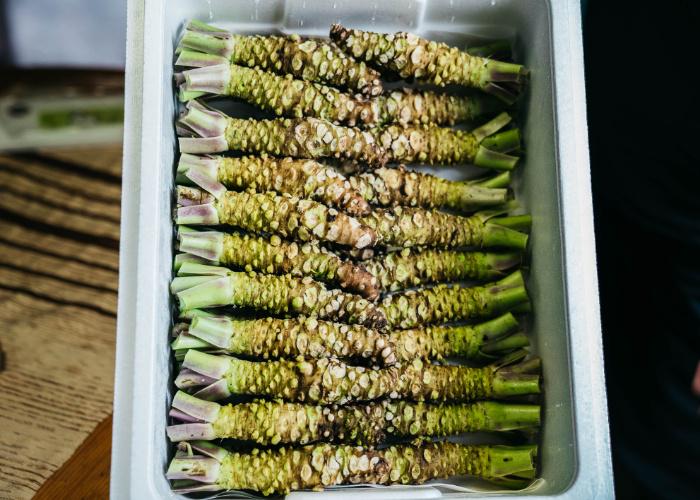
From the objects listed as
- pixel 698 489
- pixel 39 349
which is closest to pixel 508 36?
→ pixel 698 489

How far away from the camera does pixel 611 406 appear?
5.78 feet

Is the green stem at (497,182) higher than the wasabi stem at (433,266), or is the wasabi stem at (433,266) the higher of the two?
the green stem at (497,182)

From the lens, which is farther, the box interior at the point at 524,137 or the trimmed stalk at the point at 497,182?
the trimmed stalk at the point at 497,182

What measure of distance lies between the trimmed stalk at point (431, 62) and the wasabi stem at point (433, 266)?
331 millimetres

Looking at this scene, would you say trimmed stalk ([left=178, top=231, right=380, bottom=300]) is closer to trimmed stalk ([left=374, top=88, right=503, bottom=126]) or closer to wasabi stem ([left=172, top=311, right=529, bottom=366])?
wasabi stem ([left=172, top=311, right=529, bottom=366])

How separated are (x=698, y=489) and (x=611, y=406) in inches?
10.1

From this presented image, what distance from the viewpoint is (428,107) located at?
4.78 feet

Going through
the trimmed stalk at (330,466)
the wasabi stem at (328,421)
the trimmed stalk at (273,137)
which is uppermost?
the trimmed stalk at (273,137)

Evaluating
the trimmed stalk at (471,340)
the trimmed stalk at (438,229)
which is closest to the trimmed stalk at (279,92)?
the trimmed stalk at (438,229)

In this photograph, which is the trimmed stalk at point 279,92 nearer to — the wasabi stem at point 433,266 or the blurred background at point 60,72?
the wasabi stem at point 433,266

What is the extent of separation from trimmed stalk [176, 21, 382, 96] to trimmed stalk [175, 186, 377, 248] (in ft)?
0.83

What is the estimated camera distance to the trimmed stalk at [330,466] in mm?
1230

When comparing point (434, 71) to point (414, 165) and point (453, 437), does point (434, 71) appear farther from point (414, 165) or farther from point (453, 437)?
point (453, 437)

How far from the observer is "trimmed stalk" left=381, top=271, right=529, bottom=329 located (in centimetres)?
138
